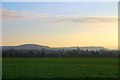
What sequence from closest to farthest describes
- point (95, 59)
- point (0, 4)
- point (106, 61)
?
point (0, 4)
point (106, 61)
point (95, 59)

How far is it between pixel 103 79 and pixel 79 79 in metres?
1.16

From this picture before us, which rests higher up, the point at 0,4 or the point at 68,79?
the point at 0,4

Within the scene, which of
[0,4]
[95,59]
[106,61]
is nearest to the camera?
[0,4]

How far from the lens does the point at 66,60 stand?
3522 centimetres

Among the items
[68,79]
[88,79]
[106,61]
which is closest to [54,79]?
[68,79]

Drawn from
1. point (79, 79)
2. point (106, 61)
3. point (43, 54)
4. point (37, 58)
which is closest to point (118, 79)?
point (79, 79)

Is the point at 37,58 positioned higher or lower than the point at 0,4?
lower

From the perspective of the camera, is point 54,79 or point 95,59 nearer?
point 54,79

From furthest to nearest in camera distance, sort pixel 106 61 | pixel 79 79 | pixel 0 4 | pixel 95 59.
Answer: pixel 95 59 → pixel 106 61 → pixel 79 79 → pixel 0 4

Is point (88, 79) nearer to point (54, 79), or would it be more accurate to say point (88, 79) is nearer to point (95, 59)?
point (54, 79)

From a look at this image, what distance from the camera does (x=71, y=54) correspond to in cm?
3306

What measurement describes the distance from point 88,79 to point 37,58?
76.8 feet

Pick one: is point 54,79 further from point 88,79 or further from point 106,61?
point 106,61

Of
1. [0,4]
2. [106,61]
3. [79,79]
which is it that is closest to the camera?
[0,4]
